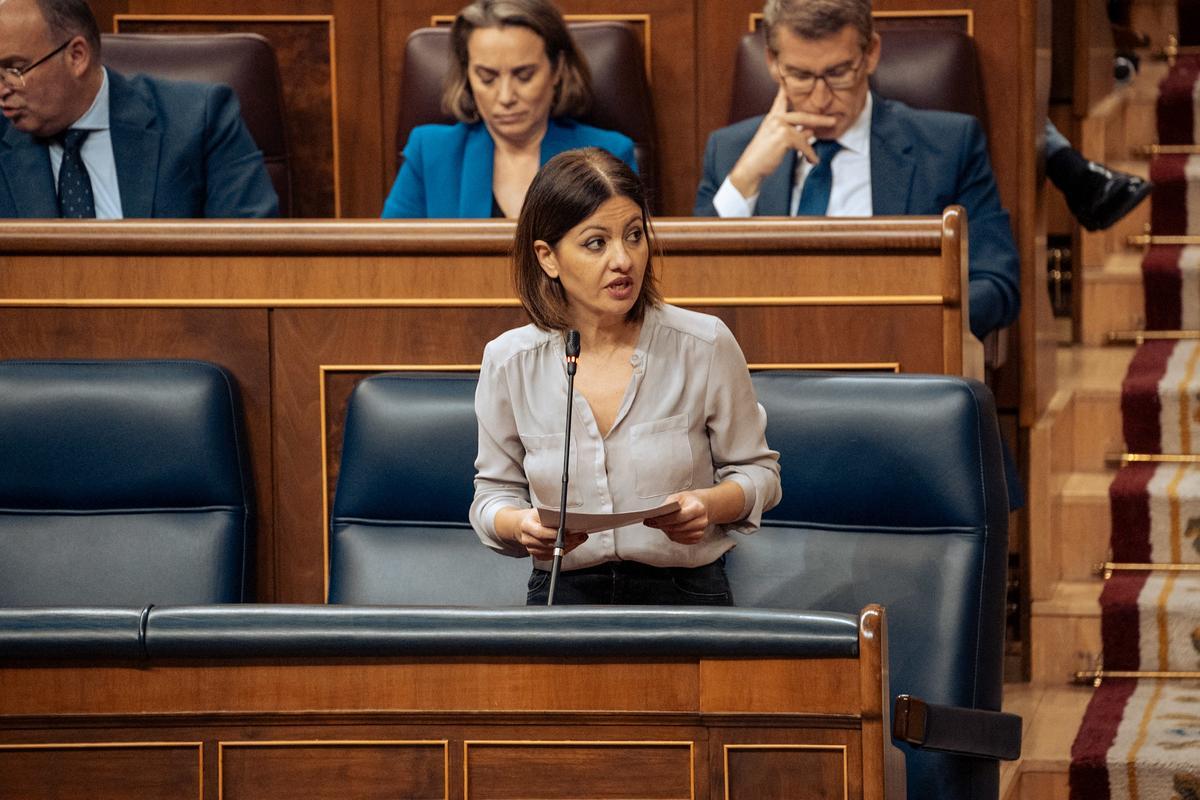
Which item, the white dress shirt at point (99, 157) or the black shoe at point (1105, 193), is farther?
the black shoe at point (1105, 193)

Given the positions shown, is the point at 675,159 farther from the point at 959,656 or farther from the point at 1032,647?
the point at 959,656

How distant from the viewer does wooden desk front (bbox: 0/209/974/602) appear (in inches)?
58.0

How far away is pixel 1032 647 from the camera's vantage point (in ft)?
6.52

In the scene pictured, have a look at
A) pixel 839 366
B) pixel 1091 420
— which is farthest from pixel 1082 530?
pixel 839 366

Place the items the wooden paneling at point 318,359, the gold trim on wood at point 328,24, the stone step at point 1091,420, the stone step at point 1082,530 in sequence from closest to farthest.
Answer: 1. the wooden paneling at point 318,359
2. the stone step at point 1082,530
3. the stone step at point 1091,420
4. the gold trim on wood at point 328,24

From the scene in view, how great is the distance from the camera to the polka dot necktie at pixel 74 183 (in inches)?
72.2

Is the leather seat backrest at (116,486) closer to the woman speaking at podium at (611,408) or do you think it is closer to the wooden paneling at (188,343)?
the wooden paneling at (188,343)

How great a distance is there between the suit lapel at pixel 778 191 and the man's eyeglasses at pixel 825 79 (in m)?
0.07

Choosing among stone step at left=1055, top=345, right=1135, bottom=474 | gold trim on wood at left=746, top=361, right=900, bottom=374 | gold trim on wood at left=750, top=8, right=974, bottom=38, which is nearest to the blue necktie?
gold trim on wood at left=750, top=8, right=974, bottom=38

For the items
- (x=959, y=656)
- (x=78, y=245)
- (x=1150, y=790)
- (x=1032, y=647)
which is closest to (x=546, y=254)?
(x=959, y=656)

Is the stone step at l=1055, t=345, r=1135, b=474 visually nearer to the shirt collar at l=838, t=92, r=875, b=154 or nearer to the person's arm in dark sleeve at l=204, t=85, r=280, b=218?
the shirt collar at l=838, t=92, r=875, b=154

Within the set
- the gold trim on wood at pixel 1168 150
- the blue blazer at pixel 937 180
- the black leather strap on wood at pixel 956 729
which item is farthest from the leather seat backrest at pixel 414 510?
the gold trim on wood at pixel 1168 150

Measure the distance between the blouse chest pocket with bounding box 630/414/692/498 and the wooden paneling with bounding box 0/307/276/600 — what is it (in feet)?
1.56

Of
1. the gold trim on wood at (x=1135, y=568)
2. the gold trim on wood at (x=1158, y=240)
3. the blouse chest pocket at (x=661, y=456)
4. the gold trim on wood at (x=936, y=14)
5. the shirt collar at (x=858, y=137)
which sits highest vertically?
the gold trim on wood at (x=936, y=14)
